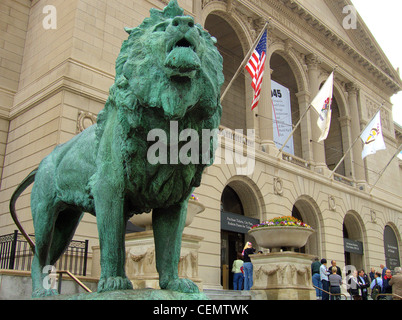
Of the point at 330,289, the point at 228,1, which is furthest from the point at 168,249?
the point at 228,1

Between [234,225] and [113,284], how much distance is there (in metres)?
19.1

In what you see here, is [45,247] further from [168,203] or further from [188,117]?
[188,117]

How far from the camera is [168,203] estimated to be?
8.08ft

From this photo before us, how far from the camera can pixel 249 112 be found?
983 inches

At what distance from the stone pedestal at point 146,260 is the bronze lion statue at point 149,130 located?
6982 mm

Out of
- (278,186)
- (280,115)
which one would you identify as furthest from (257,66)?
(280,115)

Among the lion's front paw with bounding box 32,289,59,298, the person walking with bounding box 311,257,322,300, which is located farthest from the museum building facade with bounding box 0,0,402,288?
the lion's front paw with bounding box 32,289,59,298

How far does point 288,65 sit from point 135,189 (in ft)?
100

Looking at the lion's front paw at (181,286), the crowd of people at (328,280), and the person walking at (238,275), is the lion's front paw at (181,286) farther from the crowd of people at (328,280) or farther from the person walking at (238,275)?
the person walking at (238,275)

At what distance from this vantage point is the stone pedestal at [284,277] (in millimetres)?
12547

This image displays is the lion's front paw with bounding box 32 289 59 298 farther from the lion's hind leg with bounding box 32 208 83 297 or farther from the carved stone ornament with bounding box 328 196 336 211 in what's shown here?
the carved stone ornament with bounding box 328 196 336 211

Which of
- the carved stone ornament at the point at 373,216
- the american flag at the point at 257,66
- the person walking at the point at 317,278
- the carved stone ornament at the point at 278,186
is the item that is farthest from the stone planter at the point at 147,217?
the carved stone ornament at the point at 373,216

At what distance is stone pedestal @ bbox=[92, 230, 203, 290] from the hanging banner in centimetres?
1592

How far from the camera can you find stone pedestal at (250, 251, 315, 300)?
494 inches
